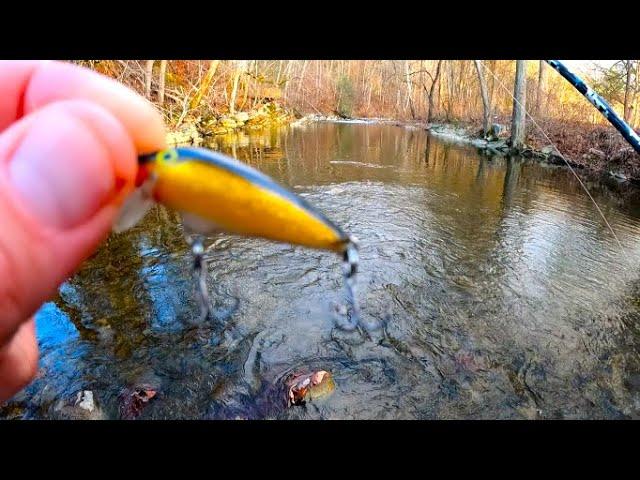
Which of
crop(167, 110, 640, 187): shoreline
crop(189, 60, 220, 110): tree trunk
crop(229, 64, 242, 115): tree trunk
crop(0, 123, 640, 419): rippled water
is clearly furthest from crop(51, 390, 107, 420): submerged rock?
crop(229, 64, 242, 115): tree trunk

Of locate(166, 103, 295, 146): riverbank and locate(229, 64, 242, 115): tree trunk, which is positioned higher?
locate(229, 64, 242, 115): tree trunk

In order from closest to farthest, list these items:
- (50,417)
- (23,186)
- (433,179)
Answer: (23,186) < (50,417) < (433,179)

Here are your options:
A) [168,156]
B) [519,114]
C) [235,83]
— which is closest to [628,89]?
[519,114]

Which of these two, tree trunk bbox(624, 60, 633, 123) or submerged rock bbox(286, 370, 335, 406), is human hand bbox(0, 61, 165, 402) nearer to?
submerged rock bbox(286, 370, 335, 406)

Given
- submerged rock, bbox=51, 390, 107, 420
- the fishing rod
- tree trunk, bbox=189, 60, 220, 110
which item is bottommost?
submerged rock, bbox=51, 390, 107, 420

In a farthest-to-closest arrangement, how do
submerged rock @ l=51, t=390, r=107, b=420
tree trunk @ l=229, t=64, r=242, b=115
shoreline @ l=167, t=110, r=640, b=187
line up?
tree trunk @ l=229, t=64, r=242, b=115, shoreline @ l=167, t=110, r=640, b=187, submerged rock @ l=51, t=390, r=107, b=420

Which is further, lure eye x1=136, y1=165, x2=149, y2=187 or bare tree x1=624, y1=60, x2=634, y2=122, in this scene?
bare tree x1=624, y1=60, x2=634, y2=122
